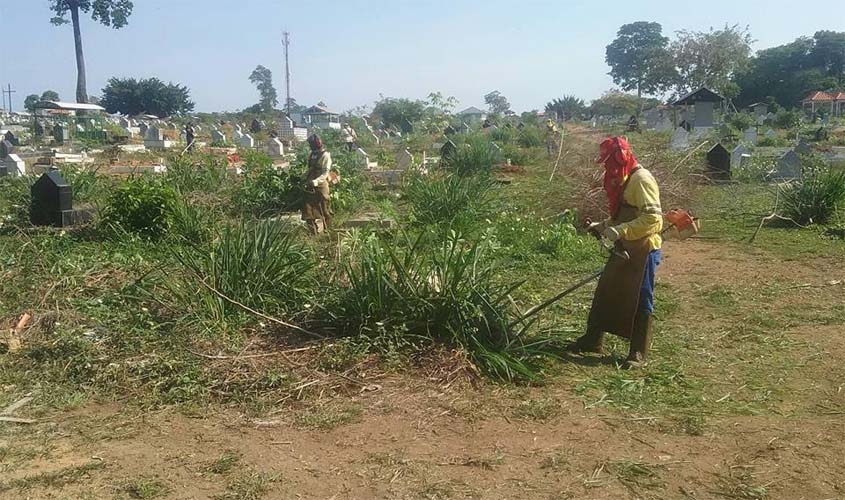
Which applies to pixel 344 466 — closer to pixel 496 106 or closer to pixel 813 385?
pixel 813 385

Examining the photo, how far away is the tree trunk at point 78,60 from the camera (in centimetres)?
5709

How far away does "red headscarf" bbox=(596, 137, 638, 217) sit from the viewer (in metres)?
4.79

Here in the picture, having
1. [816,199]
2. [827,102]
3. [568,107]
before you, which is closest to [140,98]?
[568,107]

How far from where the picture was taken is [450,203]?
34.3ft

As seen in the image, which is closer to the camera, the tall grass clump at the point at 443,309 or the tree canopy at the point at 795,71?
the tall grass clump at the point at 443,309

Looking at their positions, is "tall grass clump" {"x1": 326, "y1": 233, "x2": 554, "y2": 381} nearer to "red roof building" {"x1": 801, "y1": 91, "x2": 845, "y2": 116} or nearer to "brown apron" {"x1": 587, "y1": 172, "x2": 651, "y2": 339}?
"brown apron" {"x1": 587, "y1": 172, "x2": 651, "y2": 339}

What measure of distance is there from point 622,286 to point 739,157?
14311mm

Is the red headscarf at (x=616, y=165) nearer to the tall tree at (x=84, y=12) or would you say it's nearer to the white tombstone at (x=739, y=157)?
the white tombstone at (x=739, y=157)

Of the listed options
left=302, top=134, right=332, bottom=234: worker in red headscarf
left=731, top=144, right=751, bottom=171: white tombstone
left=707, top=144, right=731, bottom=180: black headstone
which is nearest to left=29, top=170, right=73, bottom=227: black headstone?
left=302, top=134, right=332, bottom=234: worker in red headscarf

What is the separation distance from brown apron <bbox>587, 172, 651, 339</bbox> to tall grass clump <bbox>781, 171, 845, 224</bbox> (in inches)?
264

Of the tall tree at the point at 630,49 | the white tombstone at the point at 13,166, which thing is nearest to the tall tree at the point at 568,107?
the tall tree at the point at 630,49

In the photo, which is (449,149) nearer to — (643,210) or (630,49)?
(643,210)

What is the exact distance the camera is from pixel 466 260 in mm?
5105

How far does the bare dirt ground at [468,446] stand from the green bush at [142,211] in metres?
4.93
